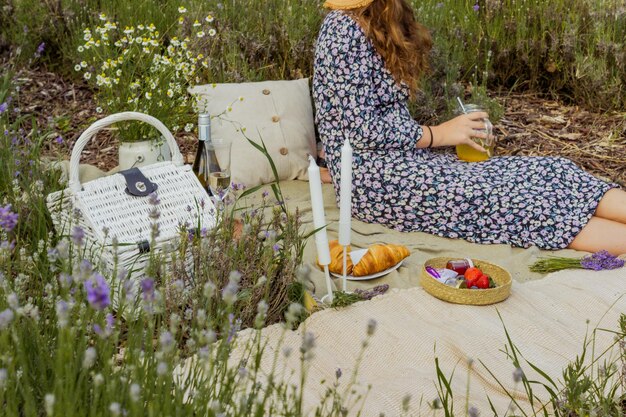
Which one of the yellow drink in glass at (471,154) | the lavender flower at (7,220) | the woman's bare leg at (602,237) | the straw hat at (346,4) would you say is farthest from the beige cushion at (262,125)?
the lavender flower at (7,220)

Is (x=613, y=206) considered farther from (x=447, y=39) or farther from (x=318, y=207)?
(x=447, y=39)

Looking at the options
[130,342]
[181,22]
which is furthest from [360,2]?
[130,342]

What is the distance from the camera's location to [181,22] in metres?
4.38

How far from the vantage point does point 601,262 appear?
10.7 ft

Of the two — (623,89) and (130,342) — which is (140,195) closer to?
(130,342)

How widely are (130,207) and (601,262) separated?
1.77 meters

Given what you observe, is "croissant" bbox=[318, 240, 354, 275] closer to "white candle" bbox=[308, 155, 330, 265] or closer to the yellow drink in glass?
"white candle" bbox=[308, 155, 330, 265]

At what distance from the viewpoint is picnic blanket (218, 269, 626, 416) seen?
2.35 metres

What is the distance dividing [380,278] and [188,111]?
5.70ft

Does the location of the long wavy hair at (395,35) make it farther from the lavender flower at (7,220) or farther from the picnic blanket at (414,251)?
the lavender flower at (7,220)

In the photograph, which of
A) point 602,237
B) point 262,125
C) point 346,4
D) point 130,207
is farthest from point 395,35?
point 130,207

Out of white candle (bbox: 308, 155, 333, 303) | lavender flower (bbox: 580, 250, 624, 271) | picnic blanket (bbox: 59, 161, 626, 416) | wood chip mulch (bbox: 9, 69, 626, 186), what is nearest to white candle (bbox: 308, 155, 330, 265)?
white candle (bbox: 308, 155, 333, 303)

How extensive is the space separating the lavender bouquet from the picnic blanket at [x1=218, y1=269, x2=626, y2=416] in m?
0.16

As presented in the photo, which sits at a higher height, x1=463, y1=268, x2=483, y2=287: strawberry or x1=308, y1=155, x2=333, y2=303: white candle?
x1=308, y1=155, x2=333, y2=303: white candle
